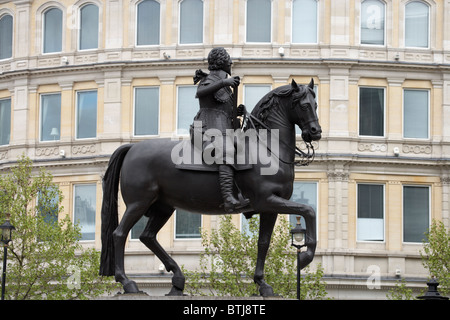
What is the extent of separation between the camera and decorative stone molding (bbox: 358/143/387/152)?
50.9m

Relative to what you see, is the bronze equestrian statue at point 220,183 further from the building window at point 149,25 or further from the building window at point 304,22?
the building window at point 149,25

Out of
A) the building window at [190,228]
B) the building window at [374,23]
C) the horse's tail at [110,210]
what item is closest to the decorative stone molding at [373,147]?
the building window at [374,23]

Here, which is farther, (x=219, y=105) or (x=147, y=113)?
(x=147, y=113)

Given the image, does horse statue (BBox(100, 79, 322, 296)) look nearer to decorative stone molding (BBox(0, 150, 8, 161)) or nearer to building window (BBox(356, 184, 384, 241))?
building window (BBox(356, 184, 384, 241))

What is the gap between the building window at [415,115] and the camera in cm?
5131

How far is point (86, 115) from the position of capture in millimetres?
52438

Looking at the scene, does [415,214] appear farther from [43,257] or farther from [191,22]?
[43,257]

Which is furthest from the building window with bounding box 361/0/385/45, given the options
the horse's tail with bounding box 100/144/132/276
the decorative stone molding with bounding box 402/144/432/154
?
the horse's tail with bounding box 100/144/132/276

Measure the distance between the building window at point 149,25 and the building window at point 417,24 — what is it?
1109 centimetres

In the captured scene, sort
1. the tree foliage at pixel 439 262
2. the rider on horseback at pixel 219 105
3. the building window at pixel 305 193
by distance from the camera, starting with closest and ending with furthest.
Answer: the rider on horseback at pixel 219 105 → the tree foliage at pixel 439 262 → the building window at pixel 305 193

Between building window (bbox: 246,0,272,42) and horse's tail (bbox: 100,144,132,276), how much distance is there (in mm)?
35293

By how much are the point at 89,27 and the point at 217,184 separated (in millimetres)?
38196

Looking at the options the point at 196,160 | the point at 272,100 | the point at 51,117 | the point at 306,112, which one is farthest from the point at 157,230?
the point at 51,117
